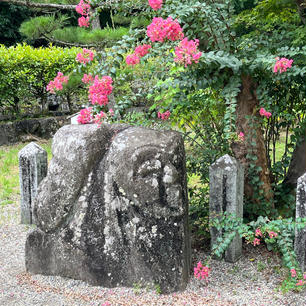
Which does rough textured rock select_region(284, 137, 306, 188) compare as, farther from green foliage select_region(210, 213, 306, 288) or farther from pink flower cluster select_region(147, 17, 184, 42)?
pink flower cluster select_region(147, 17, 184, 42)

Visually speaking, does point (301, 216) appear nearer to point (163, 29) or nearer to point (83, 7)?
point (163, 29)

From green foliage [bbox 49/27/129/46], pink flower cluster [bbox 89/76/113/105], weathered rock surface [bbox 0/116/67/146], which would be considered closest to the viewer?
pink flower cluster [bbox 89/76/113/105]

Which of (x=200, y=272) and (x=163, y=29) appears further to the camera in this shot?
(x=200, y=272)

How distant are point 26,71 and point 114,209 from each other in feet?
25.8

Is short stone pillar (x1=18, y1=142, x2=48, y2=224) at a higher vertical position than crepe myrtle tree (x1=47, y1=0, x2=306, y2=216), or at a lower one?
lower

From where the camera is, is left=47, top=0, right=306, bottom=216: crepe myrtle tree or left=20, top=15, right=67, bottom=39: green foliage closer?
left=47, top=0, right=306, bottom=216: crepe myrtle tree

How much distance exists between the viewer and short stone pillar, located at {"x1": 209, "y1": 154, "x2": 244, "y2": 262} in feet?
11.1

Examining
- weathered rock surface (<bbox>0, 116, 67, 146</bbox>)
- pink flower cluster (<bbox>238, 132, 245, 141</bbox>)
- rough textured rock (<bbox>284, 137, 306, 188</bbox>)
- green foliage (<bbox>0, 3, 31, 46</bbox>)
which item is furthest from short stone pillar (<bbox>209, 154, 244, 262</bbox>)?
green foliage (<bbox>0, 3, 31, 46</bbox>)

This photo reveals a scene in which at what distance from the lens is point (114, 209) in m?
3.13

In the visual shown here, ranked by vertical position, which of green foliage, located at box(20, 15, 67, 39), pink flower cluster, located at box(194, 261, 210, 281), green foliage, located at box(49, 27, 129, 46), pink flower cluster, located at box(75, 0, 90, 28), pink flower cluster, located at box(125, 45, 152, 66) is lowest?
pink flower cluster, located at box(194, 261, 210, 281)

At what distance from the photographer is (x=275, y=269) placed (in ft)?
11.2

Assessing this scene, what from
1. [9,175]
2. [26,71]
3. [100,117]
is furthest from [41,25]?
[100,117]

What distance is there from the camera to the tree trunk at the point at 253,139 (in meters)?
3.73

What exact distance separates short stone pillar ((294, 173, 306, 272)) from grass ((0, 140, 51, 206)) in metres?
3.99
